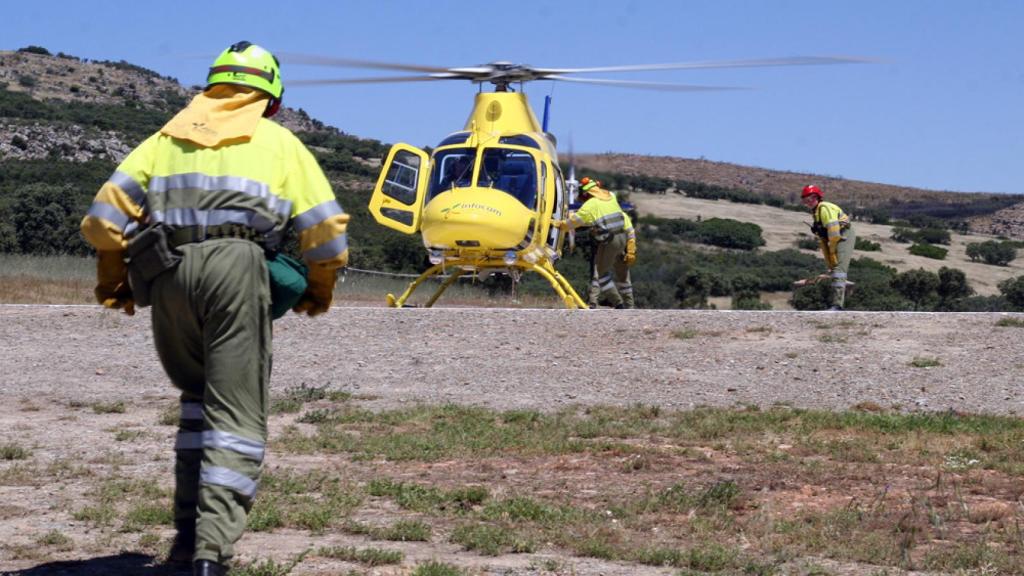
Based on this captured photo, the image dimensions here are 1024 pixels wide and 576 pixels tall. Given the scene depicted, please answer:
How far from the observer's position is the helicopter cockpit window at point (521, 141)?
59.8ft

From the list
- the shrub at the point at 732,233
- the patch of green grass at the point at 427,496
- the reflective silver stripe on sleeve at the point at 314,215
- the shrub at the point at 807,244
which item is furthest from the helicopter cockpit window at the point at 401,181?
the shrub at the point at 807,244

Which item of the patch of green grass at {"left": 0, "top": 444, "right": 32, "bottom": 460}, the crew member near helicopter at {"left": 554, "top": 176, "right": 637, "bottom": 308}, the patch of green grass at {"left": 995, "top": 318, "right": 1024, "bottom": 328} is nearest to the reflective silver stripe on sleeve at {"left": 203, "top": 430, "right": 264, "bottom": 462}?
the patch of green grass at {"left": 0, "top": 444, "right": 32, "bottom": 460}

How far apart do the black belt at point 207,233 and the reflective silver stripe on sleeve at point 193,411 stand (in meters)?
0.64

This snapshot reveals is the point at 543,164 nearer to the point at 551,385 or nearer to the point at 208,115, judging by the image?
the point at 551,385

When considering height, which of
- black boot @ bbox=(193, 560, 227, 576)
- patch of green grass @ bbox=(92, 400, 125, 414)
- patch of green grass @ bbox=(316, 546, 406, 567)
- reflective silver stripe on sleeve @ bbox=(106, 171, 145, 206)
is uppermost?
reflective silver stripe on sleeve @ bbox=(106, 171, 145, 206)

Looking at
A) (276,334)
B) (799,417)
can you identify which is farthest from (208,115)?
(276,334)

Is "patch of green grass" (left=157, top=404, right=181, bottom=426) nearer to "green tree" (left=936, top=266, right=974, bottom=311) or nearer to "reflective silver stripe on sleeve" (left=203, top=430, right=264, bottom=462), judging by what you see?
"reflective silver stripe on sleeve" (left=203, top=430, right=264, bottom=462)

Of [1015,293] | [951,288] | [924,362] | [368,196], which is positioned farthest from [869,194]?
[924,362]

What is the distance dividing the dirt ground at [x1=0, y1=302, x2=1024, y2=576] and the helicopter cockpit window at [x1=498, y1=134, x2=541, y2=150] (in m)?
4.59

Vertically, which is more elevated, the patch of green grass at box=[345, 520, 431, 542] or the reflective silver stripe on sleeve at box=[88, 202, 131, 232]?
the reflective silver stripe on sleeve at box=[88, 202, 131, 232]

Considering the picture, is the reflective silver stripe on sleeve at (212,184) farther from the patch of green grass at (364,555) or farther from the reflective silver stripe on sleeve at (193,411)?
the patch of green grass at (364,555)

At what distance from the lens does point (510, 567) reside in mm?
5500

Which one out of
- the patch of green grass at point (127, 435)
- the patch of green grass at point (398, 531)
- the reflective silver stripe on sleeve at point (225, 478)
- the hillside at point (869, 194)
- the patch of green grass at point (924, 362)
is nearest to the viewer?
the reflective silver stripe on sleeve at point (225, 478)

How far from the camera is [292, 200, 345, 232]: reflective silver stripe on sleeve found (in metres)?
5.04
